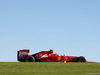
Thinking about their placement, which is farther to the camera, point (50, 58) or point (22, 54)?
point (22, 54)

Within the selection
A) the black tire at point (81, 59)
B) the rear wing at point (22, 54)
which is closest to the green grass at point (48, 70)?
the black tire at point (81, 59)

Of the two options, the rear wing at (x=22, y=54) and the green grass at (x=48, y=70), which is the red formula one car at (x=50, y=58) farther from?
the green grass at (x=48, y=70)

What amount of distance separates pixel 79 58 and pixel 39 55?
635 cm

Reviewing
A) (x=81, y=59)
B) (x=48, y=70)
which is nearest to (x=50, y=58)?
(x=81, y=59)

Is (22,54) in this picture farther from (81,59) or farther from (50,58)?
(81,59)

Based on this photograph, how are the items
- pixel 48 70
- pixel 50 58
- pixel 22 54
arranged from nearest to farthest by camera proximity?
1. pixel 48 70
2. pixel 50 58
3. pixel 22 54

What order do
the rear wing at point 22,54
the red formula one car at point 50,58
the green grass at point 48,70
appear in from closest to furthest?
the green grass at point 48,70
the red formula one car at point 50,58
the rear wing at point 22,54

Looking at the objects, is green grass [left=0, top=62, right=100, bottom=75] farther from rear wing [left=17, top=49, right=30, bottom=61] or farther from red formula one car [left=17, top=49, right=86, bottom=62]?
rear wing [left=17, top=49, right=30, bottom=61]

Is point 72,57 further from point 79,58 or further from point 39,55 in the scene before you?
point 39,55

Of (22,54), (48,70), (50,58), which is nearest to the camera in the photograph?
(48,70)

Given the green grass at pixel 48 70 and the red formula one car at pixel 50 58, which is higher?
the red formula one car at pixel 50 58

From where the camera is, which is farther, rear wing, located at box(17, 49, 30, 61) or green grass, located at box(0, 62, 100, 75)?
rear wing, located at box(17, 49, 30, 61)

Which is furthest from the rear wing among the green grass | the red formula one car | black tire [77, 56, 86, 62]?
the green grass

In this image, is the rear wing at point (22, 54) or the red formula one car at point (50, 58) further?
the rear wing at point (22, 54)
